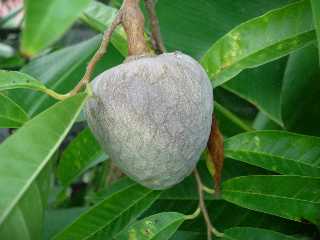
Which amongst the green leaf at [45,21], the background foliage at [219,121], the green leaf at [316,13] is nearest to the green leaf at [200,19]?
the background foliage at [219,121]

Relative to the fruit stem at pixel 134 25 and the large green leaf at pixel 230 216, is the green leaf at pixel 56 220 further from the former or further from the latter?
the fruit stem at pixel 134 25

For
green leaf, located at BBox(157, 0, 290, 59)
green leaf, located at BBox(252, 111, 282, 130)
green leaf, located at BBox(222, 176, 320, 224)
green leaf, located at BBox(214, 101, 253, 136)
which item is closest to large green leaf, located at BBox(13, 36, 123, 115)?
green leaf, located at BBox(157, 0, 290, 59)

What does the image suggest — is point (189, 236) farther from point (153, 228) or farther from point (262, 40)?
point (262, 40)

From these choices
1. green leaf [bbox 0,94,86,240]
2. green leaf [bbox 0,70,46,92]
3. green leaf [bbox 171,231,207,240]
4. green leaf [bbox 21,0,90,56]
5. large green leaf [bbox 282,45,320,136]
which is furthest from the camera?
large green leaf [bbox 282,45,320,136]

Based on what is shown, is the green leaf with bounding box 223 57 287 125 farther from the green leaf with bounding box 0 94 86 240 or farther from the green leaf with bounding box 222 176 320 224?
the green leaf with bounding box 0 94 86 240

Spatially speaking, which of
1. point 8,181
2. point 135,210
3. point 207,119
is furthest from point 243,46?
point 8,181
